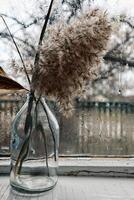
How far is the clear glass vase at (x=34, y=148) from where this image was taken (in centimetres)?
95

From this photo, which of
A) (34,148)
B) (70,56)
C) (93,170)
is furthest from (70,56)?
(93,170)

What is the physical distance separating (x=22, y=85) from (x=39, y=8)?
0.79 metres

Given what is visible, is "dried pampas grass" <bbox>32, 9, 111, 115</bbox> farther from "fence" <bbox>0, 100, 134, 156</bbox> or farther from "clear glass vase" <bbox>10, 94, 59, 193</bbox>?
"fence" <bbox>0, 100, 134, 156</bbox>

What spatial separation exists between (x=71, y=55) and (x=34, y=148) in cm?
29

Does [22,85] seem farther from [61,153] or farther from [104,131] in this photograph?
[104,131]

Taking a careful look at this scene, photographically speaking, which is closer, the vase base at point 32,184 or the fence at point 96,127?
the vase base at point 32,184

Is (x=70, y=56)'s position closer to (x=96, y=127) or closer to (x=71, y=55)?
(x=71, y=55)

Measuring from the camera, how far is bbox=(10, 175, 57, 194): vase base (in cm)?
93

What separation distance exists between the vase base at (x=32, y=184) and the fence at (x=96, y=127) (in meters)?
0.64

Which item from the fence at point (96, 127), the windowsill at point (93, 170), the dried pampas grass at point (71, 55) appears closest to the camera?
the dried pampas grass at point (71, 55)

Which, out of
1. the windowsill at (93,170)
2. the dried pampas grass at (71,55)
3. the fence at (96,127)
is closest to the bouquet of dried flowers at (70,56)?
the dried pampas grass at (71,55)

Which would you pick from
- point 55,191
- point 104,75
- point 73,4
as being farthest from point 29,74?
point 104,75

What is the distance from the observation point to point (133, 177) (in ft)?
3.95

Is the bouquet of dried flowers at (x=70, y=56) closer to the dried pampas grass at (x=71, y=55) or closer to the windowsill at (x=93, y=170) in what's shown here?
the dried pampas grass at (x=71, y=55)
